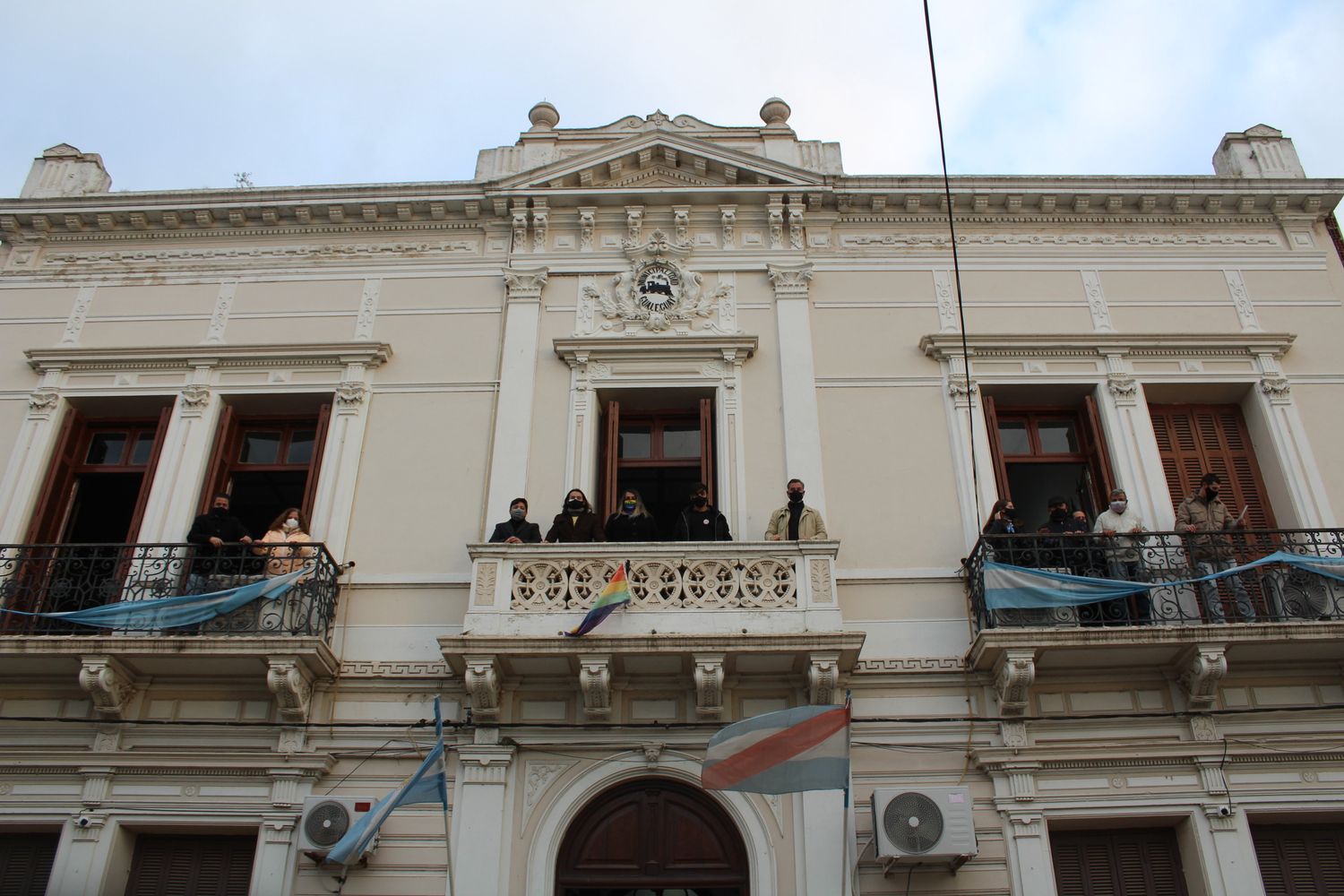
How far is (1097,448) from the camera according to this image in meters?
12.8

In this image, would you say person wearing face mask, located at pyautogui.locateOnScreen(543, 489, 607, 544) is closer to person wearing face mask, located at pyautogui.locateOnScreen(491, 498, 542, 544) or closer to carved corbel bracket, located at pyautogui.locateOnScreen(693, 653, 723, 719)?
person wearing face mask, located at pyautogui.locateOnScreen(491, 498, 542, 544)

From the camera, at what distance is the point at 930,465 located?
12.5 meters

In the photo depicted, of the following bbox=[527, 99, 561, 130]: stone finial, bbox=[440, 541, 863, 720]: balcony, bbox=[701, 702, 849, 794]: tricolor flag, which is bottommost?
bbox=[701, 702, 849, 794]: tricolor flag

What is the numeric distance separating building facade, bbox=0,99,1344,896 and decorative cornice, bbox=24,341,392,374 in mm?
46

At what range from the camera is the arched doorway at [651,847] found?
33.5 ft

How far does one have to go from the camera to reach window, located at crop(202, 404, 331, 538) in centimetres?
1305

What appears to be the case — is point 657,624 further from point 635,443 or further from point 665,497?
point 635,443

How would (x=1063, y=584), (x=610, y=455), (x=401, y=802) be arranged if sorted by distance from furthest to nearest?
(x=610, y=455), (x=1063, y=584), (x=401, y=802)

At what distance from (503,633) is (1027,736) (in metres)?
4.92

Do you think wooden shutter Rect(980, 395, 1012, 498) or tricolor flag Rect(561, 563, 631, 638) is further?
wooden shutter Rect(980, 395, 1012, 498)

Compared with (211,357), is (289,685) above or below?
below

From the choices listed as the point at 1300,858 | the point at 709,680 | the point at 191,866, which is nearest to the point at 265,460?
the point at 191,866

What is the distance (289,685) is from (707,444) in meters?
5.03

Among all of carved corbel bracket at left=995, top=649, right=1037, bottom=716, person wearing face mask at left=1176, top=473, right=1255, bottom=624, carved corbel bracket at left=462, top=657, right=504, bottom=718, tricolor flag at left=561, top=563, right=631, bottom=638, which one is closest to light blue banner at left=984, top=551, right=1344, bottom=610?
person wearing face mask at left=1176, top=473, right=1255, bottom=624
